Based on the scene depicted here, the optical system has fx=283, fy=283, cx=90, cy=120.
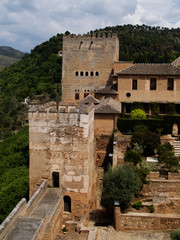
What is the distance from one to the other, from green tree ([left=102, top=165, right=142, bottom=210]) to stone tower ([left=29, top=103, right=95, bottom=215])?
3.49ft

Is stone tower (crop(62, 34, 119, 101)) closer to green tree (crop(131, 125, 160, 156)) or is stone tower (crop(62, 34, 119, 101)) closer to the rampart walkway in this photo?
green tree (crop(131, 125, 160, 156))

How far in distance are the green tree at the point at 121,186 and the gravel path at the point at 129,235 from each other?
4.24ft

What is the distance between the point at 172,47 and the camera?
82.4m

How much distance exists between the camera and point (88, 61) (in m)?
33.4

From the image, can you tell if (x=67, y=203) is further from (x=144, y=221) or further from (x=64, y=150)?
(x=144, y=221)

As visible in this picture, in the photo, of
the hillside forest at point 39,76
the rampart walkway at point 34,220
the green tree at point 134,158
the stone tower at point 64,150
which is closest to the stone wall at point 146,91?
the green tree at point 134,158

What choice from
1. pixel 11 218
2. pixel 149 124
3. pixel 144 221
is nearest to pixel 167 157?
pixel 144 221

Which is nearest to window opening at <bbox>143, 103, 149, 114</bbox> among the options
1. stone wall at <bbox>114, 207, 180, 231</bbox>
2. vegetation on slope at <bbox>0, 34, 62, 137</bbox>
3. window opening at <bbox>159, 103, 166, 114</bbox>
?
window opening at <bbox>159, 103, 166, 114</bbox>

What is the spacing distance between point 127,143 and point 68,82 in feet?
51.4

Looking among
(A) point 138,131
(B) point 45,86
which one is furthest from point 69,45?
(B) point 45,86

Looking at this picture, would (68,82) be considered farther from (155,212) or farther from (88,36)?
(155,212)

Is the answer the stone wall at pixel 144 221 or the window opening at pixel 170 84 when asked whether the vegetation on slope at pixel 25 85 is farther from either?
the stone wall at pixel 144 221

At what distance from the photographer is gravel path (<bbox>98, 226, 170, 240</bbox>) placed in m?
12.8

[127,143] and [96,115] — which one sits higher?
[96,115]
